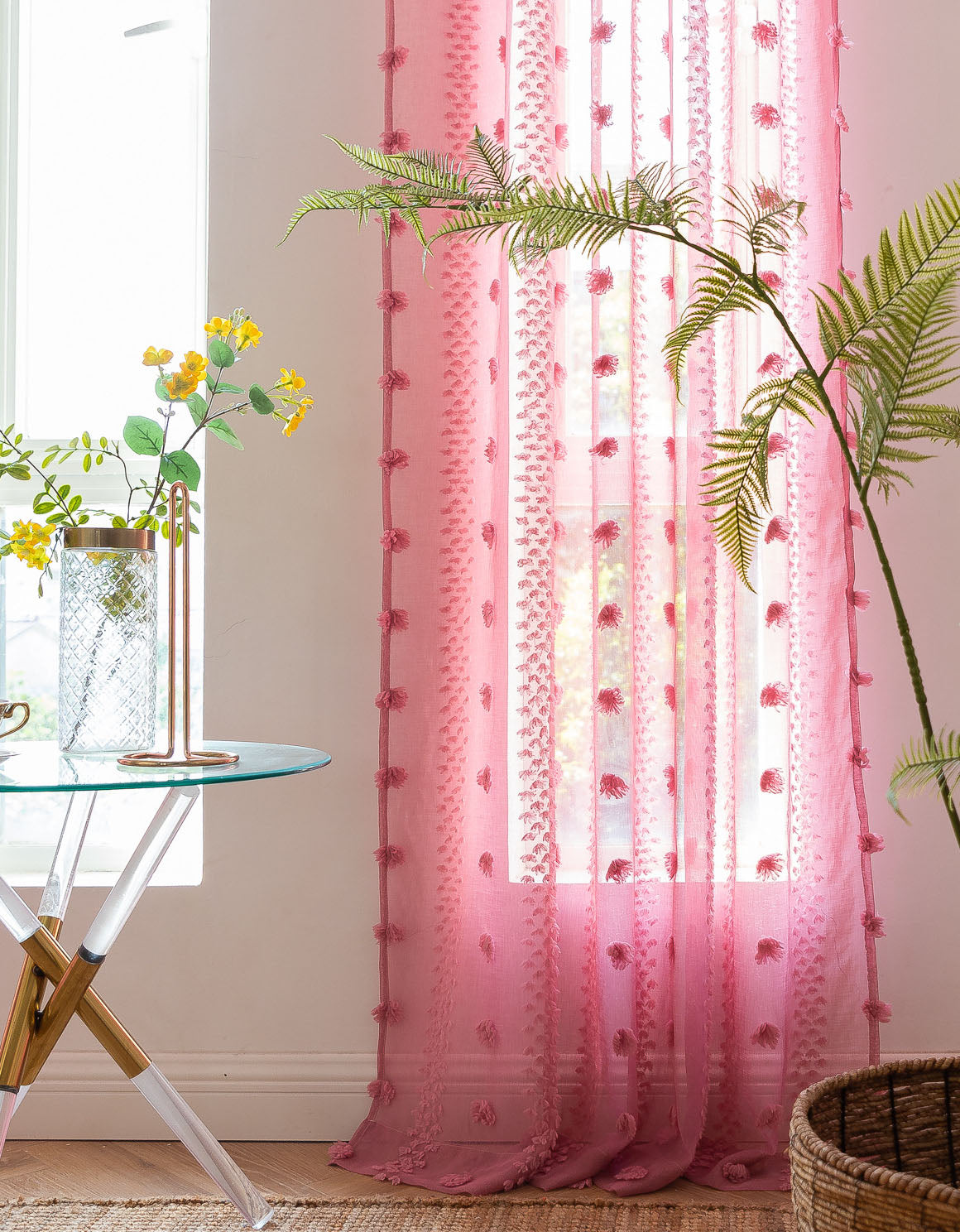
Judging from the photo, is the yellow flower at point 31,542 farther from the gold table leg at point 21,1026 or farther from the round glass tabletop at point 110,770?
the gold table leg at point 21,1026

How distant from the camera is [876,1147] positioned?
1.35 metres

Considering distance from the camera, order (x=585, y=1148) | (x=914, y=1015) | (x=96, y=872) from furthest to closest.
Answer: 1. (x=96, y=872)
2. (x=914, y=1015)
3. (x=585, y=1148)

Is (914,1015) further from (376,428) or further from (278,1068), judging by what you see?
(376,428)

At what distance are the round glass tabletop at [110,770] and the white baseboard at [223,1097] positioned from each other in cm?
84

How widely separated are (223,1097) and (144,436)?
4.21 ft

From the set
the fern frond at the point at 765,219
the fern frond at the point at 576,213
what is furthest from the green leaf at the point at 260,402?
the fern frond at the point at 765,219

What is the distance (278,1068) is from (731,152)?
1908 mm

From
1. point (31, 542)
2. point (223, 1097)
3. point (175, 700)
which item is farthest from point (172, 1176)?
point (31, 542)

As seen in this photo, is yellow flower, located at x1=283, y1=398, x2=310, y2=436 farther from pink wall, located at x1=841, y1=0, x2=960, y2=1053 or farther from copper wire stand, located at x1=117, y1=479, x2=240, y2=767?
pink wall, located at x1=841, y1=0, x2=960, y2=1053

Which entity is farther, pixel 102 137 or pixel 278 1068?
pixel 102 137

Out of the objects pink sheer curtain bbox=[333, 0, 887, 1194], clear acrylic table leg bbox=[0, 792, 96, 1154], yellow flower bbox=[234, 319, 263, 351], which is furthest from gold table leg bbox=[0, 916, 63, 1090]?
yellow flower bbox=[234, 319, 263, 351]

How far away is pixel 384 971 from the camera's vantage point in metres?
1.93

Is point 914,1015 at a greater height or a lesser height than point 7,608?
lesser

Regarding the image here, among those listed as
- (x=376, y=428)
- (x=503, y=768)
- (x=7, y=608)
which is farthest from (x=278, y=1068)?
(x=376, y=428)
